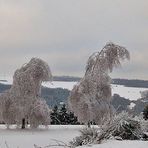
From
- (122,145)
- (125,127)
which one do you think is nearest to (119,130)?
(125,127)

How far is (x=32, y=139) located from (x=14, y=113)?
36.8ft

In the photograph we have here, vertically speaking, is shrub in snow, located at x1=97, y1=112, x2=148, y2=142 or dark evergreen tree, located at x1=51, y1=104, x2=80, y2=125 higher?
shrub in snow, located at x1=97, y1=112, x2=148, y2=142

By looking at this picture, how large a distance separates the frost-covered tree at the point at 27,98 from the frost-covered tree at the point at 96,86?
299cm

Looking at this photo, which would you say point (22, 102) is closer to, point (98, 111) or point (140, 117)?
point (98, 111)

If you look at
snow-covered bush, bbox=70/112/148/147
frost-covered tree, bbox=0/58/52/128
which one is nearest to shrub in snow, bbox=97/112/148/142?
snow-covered bush, bbox=70/112/148/147

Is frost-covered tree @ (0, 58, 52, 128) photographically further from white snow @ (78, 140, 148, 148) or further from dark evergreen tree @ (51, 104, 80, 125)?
white snow @ (78, 140, 148, 148)

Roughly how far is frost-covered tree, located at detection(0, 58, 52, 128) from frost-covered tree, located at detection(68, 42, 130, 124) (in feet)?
9.82

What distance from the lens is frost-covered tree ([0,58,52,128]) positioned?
39.6 m

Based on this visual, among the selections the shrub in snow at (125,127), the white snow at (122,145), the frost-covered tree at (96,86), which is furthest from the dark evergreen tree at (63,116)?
the white snow at (122,145)

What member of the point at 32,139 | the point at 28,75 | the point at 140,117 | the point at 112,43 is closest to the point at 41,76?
the point at 28,75

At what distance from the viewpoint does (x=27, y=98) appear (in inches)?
1596

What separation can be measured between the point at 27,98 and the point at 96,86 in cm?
643

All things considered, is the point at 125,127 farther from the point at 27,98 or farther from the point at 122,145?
the point at 27,98

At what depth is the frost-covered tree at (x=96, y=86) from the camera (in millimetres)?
41344
